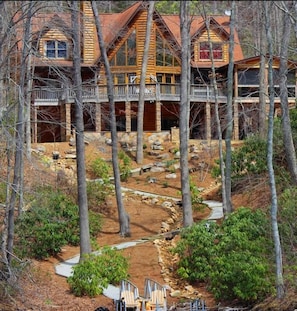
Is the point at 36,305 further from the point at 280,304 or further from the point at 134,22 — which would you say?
the point at 134,22

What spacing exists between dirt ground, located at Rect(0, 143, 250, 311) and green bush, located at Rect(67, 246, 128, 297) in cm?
24

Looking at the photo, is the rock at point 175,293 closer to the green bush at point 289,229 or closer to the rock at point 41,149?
the green bush at point 289,229

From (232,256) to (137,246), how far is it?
5.08 meters

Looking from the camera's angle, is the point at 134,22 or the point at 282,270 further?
the point at 134,22

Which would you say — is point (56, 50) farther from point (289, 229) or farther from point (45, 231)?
point (289, 229)

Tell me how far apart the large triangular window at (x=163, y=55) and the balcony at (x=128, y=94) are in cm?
255

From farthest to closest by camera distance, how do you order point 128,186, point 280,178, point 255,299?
point 128,186, point 280,178, point 255,299

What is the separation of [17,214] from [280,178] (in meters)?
8.60

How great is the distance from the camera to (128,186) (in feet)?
82.6

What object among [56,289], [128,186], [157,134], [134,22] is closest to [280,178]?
[56,289]

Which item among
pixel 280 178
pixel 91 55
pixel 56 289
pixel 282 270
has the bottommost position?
pixel 56 289

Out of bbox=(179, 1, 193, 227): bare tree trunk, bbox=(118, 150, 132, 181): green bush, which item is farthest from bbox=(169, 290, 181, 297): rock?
bbox=(118, 150, 132, 181): green bush

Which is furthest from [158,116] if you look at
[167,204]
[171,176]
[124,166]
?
[167,204]

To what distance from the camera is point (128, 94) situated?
31.6m
